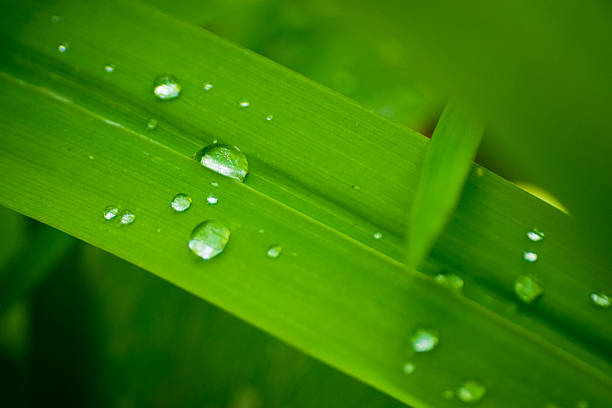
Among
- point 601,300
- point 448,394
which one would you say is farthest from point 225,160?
point 601,300

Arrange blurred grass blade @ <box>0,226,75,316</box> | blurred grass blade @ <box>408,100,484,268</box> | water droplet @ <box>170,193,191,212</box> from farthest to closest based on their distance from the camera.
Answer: blurred grass blade @ <box>0,226,75,316</box> → water droplet @ <box>170,193,191,212</box> → blurred grass blade @ <box>408,100,484,268</box>

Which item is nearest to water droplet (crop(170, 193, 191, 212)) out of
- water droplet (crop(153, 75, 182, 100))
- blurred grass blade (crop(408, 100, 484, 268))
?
water droplet (crop(153, 75, 182, 100))

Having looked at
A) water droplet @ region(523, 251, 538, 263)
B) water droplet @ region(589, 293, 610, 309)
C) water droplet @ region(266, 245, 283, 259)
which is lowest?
water droplet @ region(266, 245, 283, 259)

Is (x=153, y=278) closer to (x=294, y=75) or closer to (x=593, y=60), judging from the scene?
(x=294, y=75)

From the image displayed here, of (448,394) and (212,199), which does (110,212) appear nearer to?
(212,199)

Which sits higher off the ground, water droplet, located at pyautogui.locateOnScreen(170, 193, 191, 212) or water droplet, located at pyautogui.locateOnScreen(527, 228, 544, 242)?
water droplet, located at pyautogui.locateOnScreen(527, 228, 544, 242)

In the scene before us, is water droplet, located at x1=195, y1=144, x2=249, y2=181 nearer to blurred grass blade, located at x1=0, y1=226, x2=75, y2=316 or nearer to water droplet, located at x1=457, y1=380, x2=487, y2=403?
water droplet, located at x1=457, y1=380, x2=487, y2=403

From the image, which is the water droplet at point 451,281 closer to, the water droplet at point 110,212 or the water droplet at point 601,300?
the water droplet at point 601,300

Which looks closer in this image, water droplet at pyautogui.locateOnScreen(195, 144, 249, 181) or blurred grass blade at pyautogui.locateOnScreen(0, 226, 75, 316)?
water droplet at pyautogui.locateOnScreen(195, 144, 249, 181)
